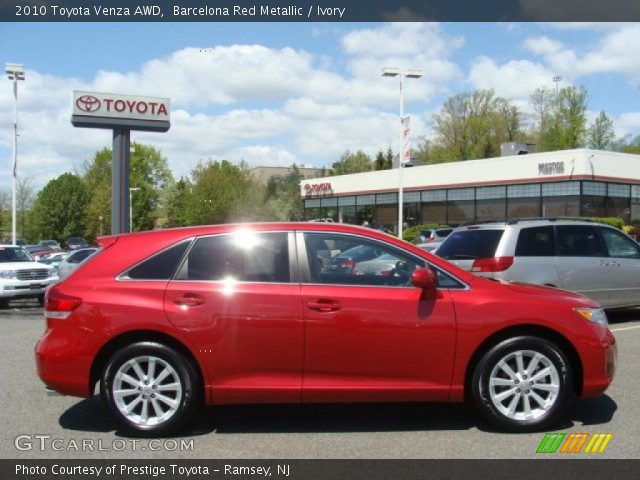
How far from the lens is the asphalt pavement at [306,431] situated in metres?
4.93

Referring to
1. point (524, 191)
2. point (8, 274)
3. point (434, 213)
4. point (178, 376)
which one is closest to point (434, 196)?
point (434, 213)

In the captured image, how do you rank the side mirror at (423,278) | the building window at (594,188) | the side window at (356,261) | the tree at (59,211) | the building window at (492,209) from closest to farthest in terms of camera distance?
the side mirror at (423,278)
the side window at (356,261)
the building window at (594,188)
the building window at (492,209)
the tree at (59,211)

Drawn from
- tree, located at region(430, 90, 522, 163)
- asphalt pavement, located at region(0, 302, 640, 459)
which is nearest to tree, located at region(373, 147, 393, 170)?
tree, located at region(430, 90, 522, 163)

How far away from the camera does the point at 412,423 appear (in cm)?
568

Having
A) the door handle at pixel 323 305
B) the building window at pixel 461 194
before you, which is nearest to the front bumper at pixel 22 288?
the door handle at pixel 323 305

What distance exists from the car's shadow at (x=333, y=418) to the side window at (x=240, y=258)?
130 cm

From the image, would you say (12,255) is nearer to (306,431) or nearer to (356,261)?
(306,431)

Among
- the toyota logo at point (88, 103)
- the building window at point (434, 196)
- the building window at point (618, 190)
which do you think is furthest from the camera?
the building window at point (434, 196)

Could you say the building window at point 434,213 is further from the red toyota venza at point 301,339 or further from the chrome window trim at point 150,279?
the chrome window trim at point 150,279

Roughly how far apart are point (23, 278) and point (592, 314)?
14654 mm

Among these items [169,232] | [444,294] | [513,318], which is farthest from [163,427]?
[513,318]

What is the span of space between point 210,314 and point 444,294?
6.16 feet

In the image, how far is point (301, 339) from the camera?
5184 mm

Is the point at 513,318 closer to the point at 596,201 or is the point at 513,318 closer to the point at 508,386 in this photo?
the point at 508,386
